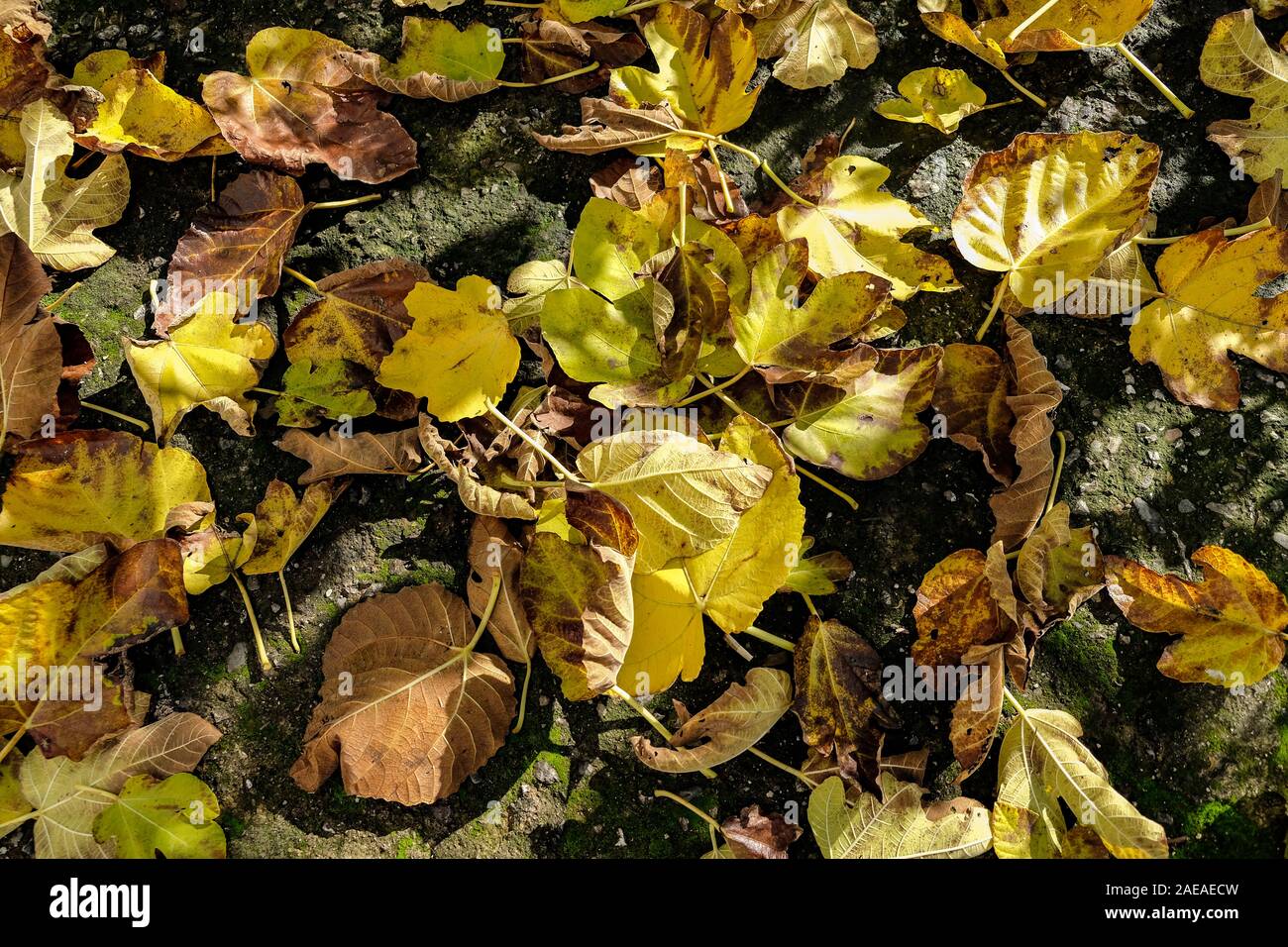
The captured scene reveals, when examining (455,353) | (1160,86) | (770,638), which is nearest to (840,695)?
(770,638)

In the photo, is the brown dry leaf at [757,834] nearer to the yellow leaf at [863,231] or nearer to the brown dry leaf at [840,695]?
the brown dry leaf at [840,695]

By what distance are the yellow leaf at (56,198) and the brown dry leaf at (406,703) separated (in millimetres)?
1059

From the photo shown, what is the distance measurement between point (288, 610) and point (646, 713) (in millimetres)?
773

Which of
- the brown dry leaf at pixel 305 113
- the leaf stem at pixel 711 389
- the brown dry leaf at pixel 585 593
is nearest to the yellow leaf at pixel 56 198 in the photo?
the brown dry leaf at pixel 305 113

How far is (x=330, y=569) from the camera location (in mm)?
2012

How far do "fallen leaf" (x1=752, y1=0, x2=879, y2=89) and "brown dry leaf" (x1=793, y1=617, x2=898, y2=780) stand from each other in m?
1.24

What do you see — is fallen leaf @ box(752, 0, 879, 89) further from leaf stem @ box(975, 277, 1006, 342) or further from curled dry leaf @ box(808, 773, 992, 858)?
curled dry leaf @ box(808, 773, 992, 858)

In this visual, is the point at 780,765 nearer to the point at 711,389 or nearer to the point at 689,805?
the point at 689,805

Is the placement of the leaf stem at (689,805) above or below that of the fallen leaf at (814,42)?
below

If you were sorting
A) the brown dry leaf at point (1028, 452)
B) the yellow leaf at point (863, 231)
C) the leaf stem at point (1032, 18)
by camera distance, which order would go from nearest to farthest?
1. the brown dry leaf at point (1028, 452)
2. the yellow leaf at point (863, 231)
3. the leaf stem at point (1032, 18)

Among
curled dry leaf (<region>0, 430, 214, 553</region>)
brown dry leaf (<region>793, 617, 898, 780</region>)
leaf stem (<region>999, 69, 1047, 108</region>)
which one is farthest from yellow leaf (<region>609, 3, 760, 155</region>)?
curled dry leaf (<region>0, 430, 214, 553</region>)

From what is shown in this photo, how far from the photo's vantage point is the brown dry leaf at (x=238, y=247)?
2.08 m

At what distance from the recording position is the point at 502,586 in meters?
1.91

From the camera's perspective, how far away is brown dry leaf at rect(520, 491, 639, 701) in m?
1.69
